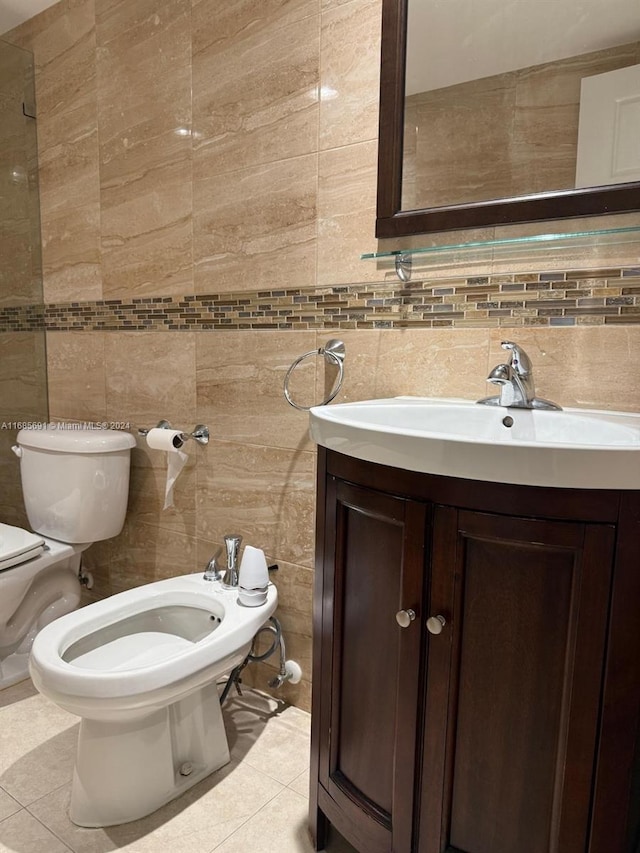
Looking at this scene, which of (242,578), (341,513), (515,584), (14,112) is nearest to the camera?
(515,584)

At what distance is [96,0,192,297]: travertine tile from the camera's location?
181cm

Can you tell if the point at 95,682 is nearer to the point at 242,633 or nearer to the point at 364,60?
the point at 242,633

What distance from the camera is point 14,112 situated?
86.5 inches

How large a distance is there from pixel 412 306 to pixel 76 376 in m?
1.44

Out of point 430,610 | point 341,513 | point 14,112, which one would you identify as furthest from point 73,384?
point 430,610

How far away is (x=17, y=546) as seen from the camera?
5.76 ft

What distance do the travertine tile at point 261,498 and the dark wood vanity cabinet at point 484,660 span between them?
1.88 feet

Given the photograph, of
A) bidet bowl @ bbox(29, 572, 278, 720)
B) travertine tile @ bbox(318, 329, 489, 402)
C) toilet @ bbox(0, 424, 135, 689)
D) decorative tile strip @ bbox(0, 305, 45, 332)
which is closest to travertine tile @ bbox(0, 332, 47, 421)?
decorative tile strip @ bbox(0, 305, 45, 332)

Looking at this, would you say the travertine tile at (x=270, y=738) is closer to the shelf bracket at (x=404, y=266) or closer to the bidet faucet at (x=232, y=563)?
the bidet faucet at (x=232, y=563)

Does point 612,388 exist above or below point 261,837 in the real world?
above

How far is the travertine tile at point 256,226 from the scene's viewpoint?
157 cm

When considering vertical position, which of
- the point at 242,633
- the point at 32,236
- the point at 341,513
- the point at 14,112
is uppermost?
the point at 14,112

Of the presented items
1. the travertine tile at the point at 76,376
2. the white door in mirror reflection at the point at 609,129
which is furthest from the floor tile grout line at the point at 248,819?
the white door in mirror reflection at the point at 609,129

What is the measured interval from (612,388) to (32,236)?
216 centimetres
